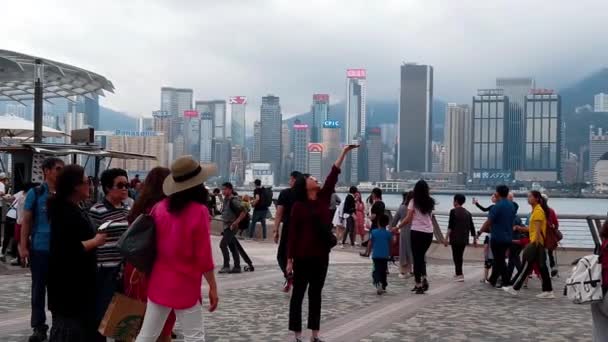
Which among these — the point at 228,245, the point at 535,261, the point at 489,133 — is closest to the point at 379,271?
the point at 535,261

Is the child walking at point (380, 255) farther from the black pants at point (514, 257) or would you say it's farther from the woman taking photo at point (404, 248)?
the black pants at point (514, 257)

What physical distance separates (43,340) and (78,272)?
2247 millimetres

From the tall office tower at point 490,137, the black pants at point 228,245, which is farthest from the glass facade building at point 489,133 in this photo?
the black pants at point 228,245

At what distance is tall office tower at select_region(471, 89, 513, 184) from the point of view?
498 ft

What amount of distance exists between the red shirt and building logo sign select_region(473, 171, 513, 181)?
464ft

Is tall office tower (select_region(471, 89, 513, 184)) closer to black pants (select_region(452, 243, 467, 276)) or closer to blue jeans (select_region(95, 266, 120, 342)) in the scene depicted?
black pants (select_region(452, 243, 467, 276))

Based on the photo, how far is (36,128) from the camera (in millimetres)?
18672

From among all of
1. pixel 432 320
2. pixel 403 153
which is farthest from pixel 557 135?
pixel 432 320

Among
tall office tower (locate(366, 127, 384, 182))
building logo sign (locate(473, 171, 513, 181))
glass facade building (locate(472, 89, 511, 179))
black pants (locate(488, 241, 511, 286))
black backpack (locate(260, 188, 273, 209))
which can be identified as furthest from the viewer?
glass facade building (locate(472, 89, 511, 179))

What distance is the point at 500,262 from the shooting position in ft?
38.4

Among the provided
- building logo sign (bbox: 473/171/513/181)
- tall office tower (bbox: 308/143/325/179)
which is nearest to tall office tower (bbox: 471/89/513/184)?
building logo sign (bbox: 473/171/513/181)

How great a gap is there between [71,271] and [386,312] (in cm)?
499

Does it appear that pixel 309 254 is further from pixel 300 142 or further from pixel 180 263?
pixel 300 142

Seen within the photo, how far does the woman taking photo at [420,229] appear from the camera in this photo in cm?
1098
